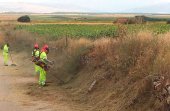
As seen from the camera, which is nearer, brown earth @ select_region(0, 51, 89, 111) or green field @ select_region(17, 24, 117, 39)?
brown earth @ select_region(0, 51, 89, 111)

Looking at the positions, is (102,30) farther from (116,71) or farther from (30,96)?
(116,71)

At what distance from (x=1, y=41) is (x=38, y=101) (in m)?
37.0

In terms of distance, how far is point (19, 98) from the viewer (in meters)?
19.9

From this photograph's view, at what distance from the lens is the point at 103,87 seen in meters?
19.2

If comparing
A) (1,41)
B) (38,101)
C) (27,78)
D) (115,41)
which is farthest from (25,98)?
(1,41)

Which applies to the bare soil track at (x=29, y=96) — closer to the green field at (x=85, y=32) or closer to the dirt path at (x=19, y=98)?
the dirt path at (x=19, y=98)

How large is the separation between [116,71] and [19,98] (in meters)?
4.20

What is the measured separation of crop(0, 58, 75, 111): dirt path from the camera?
58.5ft

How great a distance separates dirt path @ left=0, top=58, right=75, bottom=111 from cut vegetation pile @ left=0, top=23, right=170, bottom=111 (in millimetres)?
1223

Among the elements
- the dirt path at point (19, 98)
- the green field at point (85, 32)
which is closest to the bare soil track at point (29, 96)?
the dirt path at point (19, 98)

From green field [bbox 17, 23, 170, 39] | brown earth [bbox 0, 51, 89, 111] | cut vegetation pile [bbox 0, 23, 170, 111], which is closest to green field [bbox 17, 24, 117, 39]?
green field [bbox 17, 23, 170, 39]

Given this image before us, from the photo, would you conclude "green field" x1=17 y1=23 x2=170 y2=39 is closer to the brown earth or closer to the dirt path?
the brown earth

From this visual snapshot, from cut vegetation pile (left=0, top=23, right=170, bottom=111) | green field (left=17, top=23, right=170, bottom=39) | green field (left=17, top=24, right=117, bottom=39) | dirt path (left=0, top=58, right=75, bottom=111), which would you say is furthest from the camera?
green field (left=17, top=24, right=117, bottom=39)

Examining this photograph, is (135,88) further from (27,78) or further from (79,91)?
(27,78)
